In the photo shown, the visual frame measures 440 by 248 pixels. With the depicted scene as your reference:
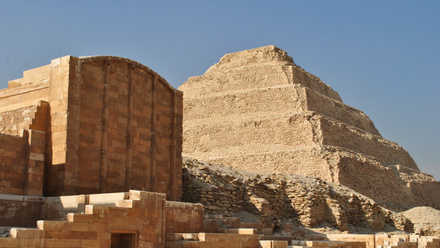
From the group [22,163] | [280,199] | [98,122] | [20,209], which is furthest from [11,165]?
[280,199]

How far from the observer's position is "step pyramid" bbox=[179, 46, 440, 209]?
159ft

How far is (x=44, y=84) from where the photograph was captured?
2188 centimetres

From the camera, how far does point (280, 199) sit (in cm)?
3559

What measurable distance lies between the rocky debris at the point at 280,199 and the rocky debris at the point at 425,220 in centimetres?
237

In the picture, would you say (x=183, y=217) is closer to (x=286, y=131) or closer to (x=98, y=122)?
(x=98, y=122)

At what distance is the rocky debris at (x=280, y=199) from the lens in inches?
1182

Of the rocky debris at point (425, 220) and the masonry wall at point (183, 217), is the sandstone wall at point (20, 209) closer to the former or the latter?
the masonry wall at point (183, 217)

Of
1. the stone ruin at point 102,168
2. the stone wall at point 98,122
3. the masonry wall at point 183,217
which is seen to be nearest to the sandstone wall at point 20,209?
the stone ruin at point 102,168

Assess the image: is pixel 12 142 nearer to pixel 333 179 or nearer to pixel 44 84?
pixel 44 84

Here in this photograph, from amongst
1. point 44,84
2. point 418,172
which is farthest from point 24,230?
point 418,172

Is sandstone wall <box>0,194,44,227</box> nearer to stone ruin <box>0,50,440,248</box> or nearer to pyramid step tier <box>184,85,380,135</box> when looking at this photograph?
stone ruin <box>0,50,440,248</box>

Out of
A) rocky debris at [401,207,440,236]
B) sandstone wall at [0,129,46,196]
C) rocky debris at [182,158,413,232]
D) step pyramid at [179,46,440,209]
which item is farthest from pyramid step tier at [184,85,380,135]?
sandstone wall at [0,129,46,196]

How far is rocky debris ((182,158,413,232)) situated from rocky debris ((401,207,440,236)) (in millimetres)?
2369

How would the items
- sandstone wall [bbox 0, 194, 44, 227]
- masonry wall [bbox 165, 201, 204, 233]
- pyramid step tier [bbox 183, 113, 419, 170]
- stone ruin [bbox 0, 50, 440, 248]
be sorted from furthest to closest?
pyramid step tier [bbox 183, 113, 419, 170]
masonry wall [bbox 165, 201, 204, 233]
sandstone wall [bbox 0, 194, 44, 227]
stone ruin [bbox 0, 50, 440, 248]
